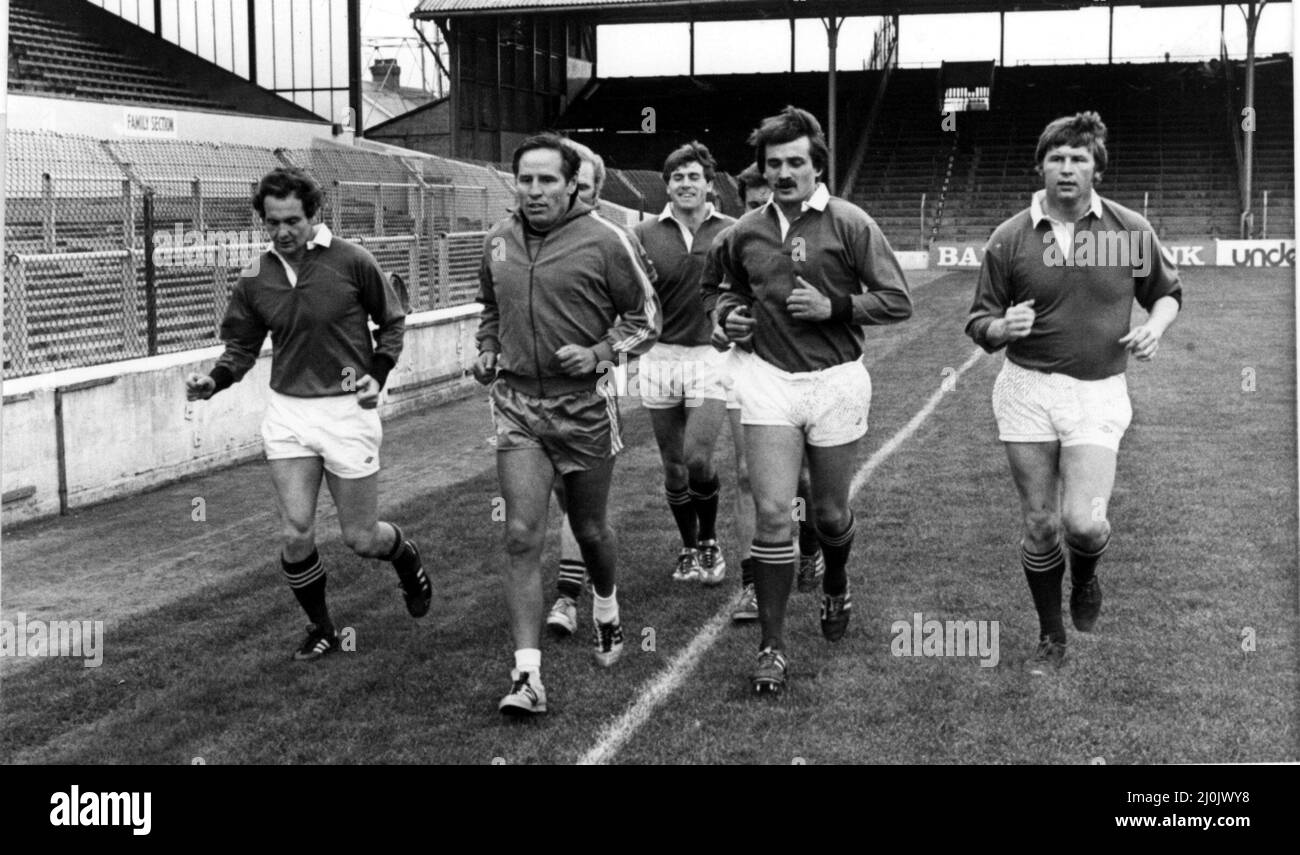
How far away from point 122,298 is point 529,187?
6.13 metres

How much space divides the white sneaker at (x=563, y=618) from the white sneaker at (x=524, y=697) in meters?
1.08

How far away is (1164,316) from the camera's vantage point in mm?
6012

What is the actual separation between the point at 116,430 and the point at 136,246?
179 cm

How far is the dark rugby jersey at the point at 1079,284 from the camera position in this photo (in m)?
6.04

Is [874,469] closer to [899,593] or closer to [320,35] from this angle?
[899,593]

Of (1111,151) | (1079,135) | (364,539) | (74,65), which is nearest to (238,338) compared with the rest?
(364,539)

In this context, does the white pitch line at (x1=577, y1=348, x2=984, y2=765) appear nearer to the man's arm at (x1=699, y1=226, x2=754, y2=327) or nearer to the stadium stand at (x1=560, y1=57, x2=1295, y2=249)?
the man's arm at (x1=699, y1=226, x2=754, y2=327)

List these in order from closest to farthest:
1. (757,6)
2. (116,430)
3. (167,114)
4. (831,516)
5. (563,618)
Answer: (831,516) → (563,618) → (116,430) → (167,114) → (757,6)

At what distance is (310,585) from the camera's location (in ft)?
21.1

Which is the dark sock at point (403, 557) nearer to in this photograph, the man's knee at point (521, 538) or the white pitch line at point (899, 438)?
the man's knee at point (521, 538)

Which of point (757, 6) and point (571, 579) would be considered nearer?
point (571, 579)

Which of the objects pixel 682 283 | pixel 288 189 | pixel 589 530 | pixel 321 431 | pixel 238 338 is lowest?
pixel 589 530

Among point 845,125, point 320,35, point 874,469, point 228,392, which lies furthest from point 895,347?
point 845,125

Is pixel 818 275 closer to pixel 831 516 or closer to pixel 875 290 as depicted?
pixel 875 290
